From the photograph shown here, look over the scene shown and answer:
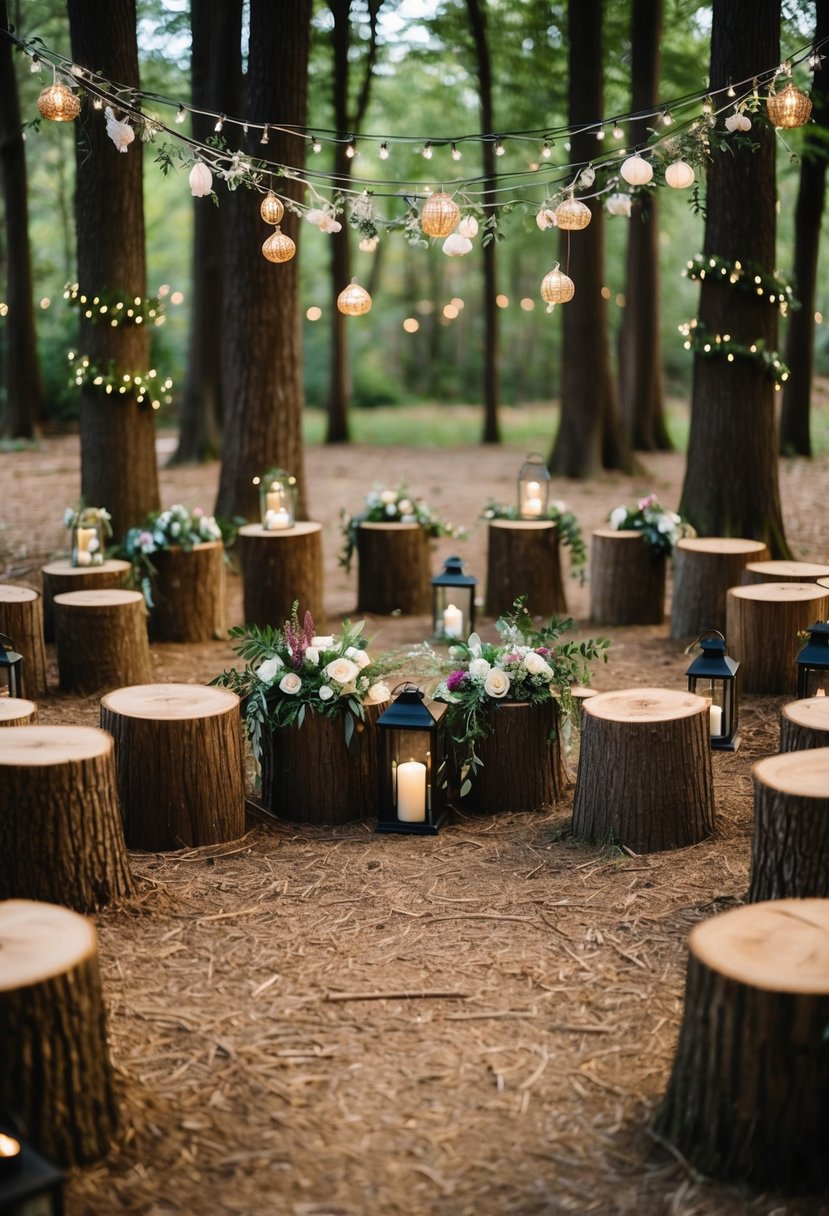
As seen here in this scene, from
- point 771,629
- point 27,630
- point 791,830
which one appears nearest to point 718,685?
point 771,629

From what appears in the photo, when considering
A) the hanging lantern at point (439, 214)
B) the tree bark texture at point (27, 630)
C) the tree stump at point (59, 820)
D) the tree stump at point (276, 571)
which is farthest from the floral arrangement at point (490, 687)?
the tree stump at point (276, 571)

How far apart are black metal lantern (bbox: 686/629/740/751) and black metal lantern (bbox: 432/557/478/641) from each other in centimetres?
193

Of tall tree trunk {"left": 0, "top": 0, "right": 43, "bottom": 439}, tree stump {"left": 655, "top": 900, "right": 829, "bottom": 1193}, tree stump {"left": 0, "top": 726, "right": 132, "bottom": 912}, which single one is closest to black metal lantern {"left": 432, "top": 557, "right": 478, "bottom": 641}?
tree stump {"left": 0, "top": 726, "right": 132, "bottom": 912}

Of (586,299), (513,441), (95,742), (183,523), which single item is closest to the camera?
(95,742)

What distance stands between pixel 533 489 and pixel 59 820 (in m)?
5.91

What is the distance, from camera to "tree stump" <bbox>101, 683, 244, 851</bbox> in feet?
17.4

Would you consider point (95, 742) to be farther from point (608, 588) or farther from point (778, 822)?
point (608, 588)

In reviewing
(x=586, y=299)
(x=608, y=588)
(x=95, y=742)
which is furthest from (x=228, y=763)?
(x=586, y=299)

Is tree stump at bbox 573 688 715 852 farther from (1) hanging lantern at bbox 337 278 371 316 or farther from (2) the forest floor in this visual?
(1) hanging lantern at bbox 337 278 371 316

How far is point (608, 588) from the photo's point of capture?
959cm

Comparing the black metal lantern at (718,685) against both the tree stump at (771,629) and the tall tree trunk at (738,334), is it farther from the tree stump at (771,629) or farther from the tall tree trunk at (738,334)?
the tall tree trunk at (738,334)

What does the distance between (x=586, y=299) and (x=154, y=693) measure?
35.3ft

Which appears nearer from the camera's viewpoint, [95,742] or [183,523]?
[95,742]

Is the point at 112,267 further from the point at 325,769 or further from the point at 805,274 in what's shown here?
the point at 805,274
